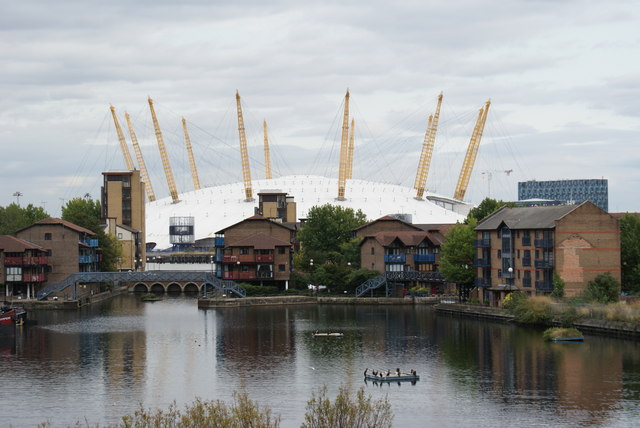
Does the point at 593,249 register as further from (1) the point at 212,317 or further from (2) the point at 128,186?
(2) the point at 128,186

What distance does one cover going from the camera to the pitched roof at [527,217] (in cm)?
8288

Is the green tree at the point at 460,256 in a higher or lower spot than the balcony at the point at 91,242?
lower

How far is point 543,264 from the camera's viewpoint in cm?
→ 8219

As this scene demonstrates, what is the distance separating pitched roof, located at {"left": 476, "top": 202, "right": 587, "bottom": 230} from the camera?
8288 cm

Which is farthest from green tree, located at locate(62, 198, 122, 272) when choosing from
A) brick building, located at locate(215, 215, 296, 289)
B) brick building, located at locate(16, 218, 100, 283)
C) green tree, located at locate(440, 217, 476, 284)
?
green tree, located at locate(440, 217, 476, 284)

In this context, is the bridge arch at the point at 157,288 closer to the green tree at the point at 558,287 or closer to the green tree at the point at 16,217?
the green tree at the point at 16,217

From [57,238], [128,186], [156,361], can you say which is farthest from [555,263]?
[128,186]

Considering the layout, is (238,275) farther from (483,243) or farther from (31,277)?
(483,243)

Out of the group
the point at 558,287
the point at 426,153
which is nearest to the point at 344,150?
the point at 426,153

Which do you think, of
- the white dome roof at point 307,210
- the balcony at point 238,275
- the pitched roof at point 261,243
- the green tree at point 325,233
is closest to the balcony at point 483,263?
the pitched roof at point 261,243

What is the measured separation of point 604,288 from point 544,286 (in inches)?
199

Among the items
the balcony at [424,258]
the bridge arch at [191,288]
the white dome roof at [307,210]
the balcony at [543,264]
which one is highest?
the white dome roof at [307,210]

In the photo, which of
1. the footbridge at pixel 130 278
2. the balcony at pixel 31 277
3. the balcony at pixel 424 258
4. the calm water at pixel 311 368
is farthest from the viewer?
the balcony at pixel 424 258

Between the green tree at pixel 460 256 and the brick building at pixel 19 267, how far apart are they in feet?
135
